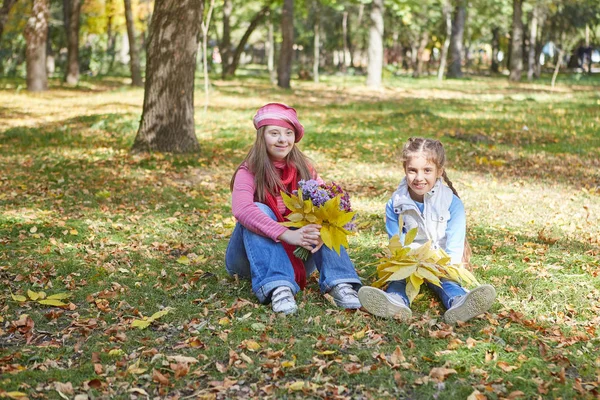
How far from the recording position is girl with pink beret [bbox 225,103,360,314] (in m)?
4.16

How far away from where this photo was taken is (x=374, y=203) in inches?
293

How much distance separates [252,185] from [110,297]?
1261mm

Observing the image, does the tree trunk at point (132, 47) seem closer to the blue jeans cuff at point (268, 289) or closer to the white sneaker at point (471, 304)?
the blue jeans cuff at point (268, 289)

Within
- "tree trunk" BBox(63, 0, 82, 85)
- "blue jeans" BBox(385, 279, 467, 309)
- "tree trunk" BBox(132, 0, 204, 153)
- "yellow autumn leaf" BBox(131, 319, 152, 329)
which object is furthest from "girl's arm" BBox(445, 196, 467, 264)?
"tree trunk" BBox(63, 0, 82, 85)

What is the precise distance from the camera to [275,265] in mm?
4227

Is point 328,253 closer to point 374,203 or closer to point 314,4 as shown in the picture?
point 374,203

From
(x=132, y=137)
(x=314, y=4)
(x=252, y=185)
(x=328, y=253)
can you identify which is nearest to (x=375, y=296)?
(x=328, y=253)

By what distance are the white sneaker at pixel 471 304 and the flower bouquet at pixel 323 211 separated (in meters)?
0.77

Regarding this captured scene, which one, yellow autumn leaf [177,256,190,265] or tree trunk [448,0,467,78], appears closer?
yellow autumn leaf [177,256,190,265]

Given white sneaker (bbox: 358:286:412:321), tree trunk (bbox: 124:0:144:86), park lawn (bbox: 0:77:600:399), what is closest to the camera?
park lawn (bbox: 0:77:600:399)

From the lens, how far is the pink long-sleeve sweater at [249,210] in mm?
4145

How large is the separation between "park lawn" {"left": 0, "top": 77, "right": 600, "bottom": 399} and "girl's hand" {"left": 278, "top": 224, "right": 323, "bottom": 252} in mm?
436

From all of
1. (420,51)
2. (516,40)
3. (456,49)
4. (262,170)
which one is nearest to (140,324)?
(262,170)

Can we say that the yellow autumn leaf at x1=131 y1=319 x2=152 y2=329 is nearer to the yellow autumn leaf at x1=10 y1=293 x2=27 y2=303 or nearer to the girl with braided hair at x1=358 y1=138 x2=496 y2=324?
the yellow autumn leaf at x1=10 y1=293 x2=27 y2=303
